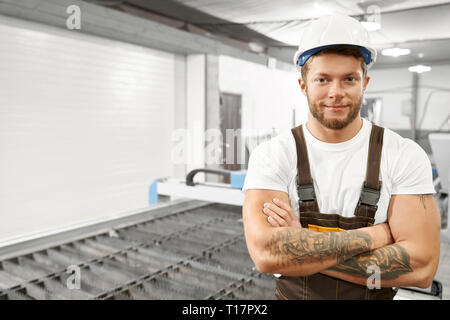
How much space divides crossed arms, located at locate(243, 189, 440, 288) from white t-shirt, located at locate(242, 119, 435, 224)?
2.2 inches

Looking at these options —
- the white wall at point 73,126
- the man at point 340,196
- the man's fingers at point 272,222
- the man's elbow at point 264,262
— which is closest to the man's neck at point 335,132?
the man at point 340,196

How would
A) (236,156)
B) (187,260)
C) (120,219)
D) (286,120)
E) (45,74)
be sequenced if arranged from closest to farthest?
1. (187,260)
2. (120,219)
3. (45,74)
4. (286,120)
5. (236,156)

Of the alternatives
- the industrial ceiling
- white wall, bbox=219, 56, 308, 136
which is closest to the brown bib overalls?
the industrial ceiling

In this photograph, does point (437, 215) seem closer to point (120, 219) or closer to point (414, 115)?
point (120, 219)

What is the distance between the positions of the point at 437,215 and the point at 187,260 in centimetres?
196

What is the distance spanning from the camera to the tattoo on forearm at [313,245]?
1.07 metres

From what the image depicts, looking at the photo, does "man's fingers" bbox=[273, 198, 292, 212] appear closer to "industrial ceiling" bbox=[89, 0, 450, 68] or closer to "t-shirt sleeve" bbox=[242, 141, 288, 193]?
"t-shirt sleeve" bbox=[242, 141, 288, 193]

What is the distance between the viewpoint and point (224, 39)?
469 centimetres

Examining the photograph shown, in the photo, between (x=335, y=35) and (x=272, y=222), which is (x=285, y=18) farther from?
(x=272, y=222)

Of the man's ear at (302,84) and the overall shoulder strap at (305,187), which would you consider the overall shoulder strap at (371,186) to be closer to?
the overall shoulder strap at (305,187)

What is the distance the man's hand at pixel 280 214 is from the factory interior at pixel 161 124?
0.11 m

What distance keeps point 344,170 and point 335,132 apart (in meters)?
0.13

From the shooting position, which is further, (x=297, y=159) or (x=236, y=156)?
(x=236, y=156)
